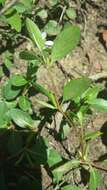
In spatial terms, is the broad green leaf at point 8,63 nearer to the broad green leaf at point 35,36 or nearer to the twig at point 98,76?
the twig at point 98,76

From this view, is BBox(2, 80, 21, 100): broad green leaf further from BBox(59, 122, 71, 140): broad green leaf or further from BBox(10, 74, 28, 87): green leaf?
BBox(59, 122, 71, 140): broad green leaf

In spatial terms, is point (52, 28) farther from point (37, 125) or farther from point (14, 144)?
point (14, 144)

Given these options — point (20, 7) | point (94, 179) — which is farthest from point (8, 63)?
point (94, 179)

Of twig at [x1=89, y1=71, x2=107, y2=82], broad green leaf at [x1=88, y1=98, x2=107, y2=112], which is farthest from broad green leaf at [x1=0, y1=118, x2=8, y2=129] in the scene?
twig at [x1=89, y1=71, x2=107, y2=82]

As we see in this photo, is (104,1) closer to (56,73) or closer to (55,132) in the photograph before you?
(56,73)

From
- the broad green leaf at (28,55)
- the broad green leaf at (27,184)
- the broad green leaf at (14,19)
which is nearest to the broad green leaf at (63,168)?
the broad green leaf at (27,184)
